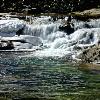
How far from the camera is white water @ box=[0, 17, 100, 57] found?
34.1 m

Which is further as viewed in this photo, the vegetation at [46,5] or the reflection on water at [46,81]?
the vegetation at [46,5]

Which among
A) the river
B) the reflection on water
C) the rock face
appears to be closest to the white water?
the river

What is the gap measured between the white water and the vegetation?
1030 cm

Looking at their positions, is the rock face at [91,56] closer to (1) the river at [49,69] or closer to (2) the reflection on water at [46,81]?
(1) the river at [49,69]

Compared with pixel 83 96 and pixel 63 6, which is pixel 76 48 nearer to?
pixel 83 96

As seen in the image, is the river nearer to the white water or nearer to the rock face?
the white water

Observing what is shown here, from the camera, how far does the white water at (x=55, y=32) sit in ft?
112

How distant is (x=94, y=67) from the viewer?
843 inches

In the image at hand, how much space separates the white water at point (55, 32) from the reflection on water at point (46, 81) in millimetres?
9437

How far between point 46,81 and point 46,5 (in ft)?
132

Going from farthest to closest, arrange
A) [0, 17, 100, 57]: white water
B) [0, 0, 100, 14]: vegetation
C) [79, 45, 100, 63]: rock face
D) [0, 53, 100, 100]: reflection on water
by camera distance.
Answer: [0, 0, 100, 14]: vegetation → [0, 17, 100, 57]: white water → [79, 45, 100, 63]: rock face → [0, 53, 100, 100]: reflection on water

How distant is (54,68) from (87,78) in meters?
3.89

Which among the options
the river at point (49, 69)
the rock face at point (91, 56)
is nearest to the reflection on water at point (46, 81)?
the river at point (49, 69)

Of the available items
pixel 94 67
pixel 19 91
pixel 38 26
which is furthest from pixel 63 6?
pixel 19 91
